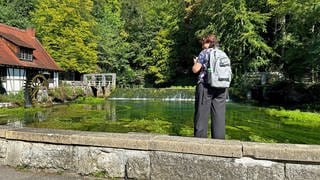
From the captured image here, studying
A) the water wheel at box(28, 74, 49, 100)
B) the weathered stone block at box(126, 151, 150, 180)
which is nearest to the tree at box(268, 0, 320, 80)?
the weathered stone block at box(126, 151, 150, 180)

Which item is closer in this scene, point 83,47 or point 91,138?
point 91,138

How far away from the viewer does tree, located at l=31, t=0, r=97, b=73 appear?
4069 cm

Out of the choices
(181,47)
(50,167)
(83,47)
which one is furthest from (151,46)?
(50,167)

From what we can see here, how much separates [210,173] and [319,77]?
2817 centimetres

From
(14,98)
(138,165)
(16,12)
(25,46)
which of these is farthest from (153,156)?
(16,12)

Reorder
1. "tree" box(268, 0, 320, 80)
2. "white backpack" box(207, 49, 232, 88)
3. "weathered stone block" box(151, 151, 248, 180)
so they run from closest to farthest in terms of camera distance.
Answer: "weathered stone block" box(151, 151, 248, 180) → "white backpack" box(207, 49, 232, 88) → "tree" box(268, 0, 320, 80)

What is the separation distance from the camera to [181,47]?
165 feet

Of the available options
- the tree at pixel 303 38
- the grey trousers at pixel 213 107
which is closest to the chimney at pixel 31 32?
the tree at pixel 303 38

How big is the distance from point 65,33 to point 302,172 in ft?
129

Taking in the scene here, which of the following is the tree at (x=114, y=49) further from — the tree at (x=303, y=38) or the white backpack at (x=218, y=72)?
the white backpack at (x=218, y=72)

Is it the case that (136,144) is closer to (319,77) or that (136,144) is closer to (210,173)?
(210,173)

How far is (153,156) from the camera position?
423 cm

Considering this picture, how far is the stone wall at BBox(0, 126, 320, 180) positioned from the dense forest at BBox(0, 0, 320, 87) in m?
17.2

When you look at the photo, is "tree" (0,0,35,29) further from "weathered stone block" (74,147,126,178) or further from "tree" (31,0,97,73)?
"weathered stone block" (74,147,126,178)
